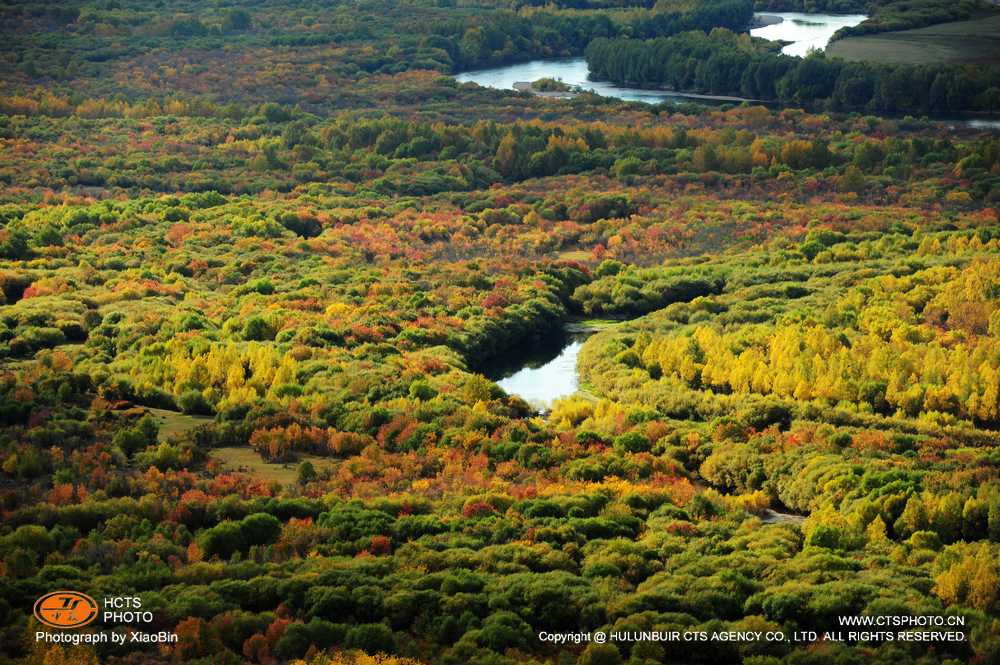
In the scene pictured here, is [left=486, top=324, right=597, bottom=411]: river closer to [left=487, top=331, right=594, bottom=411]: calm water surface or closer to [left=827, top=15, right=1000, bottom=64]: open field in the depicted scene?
[left=487, top=331, right=594, bottom=411]: calm water surface

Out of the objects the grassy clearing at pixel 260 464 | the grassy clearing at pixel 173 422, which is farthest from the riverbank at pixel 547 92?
the grassy clearing at pixel 260 464

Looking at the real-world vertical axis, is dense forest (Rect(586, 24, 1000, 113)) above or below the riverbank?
above

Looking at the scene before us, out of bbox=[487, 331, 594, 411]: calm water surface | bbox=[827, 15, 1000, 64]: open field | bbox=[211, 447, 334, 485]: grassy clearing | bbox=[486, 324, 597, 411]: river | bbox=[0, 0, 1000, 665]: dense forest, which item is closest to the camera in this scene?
bbox=[0, 0, 1000, 665]: dense forest

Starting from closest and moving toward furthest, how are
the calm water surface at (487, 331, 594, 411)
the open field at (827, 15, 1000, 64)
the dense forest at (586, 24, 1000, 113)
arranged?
the calm water surface at (487, 331, 594, 411) → the dense forest at (586, 24, 1000, 113) → the open field at (827, 15, 1000, 64)

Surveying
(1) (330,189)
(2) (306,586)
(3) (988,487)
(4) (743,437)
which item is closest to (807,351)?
(4) (743,437)

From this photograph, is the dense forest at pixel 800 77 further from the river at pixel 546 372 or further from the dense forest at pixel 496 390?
the river at pixel 546 372

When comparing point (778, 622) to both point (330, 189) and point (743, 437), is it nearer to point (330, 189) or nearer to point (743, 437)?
point (743, 437)

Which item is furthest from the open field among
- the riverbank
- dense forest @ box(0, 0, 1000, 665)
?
the riverbank

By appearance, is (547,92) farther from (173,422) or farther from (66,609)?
(66,609)
